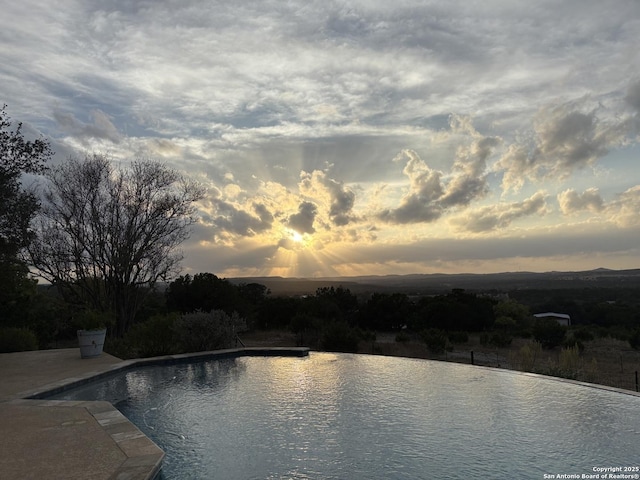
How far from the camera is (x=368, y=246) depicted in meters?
31.5

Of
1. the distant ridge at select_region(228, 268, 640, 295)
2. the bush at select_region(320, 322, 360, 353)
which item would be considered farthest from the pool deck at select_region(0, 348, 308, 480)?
the distant ridge at select_region(228, 268, 640, 295)

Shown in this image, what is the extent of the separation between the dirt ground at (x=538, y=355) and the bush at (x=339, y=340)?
881 mm

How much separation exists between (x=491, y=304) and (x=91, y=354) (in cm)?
3130

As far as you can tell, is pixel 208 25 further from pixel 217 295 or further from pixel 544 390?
pixel 217 295

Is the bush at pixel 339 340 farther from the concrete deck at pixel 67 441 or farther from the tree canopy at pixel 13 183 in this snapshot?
the tree canopy at pixel 13 183

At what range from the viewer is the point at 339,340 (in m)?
17.2

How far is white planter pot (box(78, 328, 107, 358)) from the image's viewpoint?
11523 millimetres

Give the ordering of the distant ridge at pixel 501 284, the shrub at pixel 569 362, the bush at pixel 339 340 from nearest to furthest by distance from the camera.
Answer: the shrub at pixel 569 362, the bush at pixel 339 340, the distant ridge at pixel 501 284

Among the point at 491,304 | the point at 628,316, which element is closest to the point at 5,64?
the point at 491,304

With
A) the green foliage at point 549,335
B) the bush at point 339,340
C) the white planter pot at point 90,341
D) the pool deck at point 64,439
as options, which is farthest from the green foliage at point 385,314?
the pool deck at point 64,439

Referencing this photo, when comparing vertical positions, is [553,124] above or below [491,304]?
above

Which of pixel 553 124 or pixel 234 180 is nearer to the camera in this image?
pixel 553 124

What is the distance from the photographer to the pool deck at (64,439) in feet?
14.5

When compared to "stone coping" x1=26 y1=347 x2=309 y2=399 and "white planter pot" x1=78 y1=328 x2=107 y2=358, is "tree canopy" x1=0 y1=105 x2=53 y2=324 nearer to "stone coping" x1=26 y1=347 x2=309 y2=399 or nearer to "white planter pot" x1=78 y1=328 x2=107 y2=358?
"white planter pot" x1=78 y1=328 x2=107 y2=358
